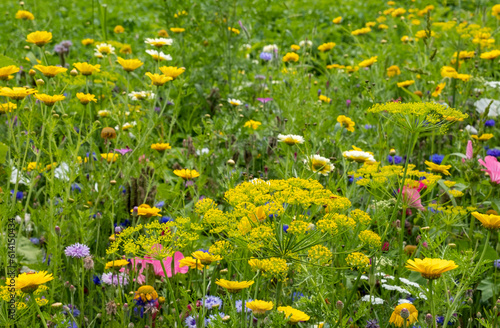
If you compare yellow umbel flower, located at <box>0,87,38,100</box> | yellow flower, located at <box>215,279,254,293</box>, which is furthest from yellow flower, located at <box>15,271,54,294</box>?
yellow umbel flower, located at <box>0,87,38,100</box>

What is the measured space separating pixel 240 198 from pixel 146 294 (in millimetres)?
659

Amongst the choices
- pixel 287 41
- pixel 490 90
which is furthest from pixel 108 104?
A: pixel 287 41

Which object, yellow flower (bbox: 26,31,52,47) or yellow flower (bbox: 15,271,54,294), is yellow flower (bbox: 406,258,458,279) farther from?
yellow flower (bbox: 26,31,52,47)

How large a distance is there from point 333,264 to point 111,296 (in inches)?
31.7

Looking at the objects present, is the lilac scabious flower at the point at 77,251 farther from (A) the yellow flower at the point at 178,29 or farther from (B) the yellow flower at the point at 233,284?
(A) the yellow flower at the point at 178,29

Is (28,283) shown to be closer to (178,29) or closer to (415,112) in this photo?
(415,112)

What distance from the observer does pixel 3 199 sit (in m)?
1.85

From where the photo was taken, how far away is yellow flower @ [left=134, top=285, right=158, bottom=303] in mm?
1621

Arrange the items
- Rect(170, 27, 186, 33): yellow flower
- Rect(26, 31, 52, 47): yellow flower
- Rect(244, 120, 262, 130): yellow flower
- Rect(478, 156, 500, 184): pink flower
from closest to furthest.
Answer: Rect(478, 156, 500, 184): pink flower
Rect(26, 31, 52, 47): yellow flower
Rect(244, 120, 262, 130): yellow flower
Rect(170, 27, 186, 33): yellow flower

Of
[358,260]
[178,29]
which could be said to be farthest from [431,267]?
[178,29]

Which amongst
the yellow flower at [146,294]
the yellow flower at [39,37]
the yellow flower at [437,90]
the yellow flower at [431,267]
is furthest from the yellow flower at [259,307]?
the yellow flower at [437,90]

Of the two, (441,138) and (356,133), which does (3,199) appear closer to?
(356,133)

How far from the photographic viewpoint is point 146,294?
66.4 inches

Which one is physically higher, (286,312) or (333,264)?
(286,312)
